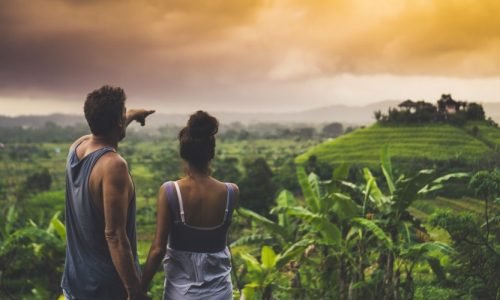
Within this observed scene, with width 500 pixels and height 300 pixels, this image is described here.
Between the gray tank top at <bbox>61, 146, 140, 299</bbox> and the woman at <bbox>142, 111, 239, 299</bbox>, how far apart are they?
0.16 meters

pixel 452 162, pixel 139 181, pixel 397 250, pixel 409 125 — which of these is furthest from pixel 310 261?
pixel 139 181

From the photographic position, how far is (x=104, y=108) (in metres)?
2.33

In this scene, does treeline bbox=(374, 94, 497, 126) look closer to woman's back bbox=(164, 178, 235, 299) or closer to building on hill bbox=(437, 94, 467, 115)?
building on hill bbox=(437, 94, 467, 115)

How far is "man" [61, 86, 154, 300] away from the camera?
89.3 inches

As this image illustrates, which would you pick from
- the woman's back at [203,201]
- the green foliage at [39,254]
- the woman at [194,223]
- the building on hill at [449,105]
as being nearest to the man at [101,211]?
the woman at [194,223]

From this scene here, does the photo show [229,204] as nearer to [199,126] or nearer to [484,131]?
[199,126]

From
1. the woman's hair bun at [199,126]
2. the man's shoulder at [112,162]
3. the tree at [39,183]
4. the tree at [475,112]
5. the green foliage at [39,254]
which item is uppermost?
the tree at [475,112]

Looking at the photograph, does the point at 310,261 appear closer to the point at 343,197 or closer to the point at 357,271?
the point at 357,271

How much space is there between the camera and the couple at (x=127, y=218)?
7.49ft

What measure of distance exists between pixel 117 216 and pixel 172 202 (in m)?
0.24

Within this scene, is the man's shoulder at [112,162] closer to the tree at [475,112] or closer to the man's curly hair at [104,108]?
the man's curly hair at [104,108]

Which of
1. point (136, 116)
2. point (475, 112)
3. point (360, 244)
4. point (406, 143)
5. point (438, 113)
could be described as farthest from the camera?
point (406, 143)

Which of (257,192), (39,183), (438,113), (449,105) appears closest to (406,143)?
(438,113)

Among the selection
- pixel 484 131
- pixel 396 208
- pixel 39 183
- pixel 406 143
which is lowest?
pixel 39 183
